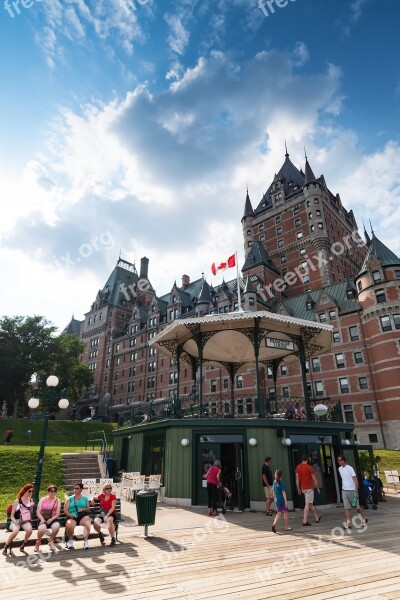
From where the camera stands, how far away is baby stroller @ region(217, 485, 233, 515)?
13.1 m

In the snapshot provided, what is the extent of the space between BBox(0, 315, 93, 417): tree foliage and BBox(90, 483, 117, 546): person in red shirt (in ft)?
148

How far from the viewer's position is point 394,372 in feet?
121

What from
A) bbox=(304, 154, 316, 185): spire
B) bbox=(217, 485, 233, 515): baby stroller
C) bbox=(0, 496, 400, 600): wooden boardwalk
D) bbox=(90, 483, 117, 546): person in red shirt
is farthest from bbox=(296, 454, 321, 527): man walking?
bbox=(304, 154, 316, 185): spire

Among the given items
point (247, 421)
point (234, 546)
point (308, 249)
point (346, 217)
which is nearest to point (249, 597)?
point (234, 546)

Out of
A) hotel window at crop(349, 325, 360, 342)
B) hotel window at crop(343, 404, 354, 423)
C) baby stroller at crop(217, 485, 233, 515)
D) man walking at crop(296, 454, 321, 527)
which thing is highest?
hotel window at crop(349, 325, 360, 342)

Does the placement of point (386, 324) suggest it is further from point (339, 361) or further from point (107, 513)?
point (107, 513)

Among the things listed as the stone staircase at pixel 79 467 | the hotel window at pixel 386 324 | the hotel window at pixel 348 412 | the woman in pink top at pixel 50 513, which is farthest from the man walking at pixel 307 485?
the hotel window at pixel 386 324

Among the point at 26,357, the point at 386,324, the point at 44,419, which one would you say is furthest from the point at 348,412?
the point at 26,357

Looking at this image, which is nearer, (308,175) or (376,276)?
(376,276)

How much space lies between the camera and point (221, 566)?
6.82 meters

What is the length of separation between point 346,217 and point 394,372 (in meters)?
41.9

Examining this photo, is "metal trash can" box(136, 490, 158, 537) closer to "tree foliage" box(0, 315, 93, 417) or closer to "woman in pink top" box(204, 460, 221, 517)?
"woman in pink top" box(204, 460, 221, 517)

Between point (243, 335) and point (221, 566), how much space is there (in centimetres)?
1262

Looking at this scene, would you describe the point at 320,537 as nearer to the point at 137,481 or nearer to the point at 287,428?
the point at 287,428
